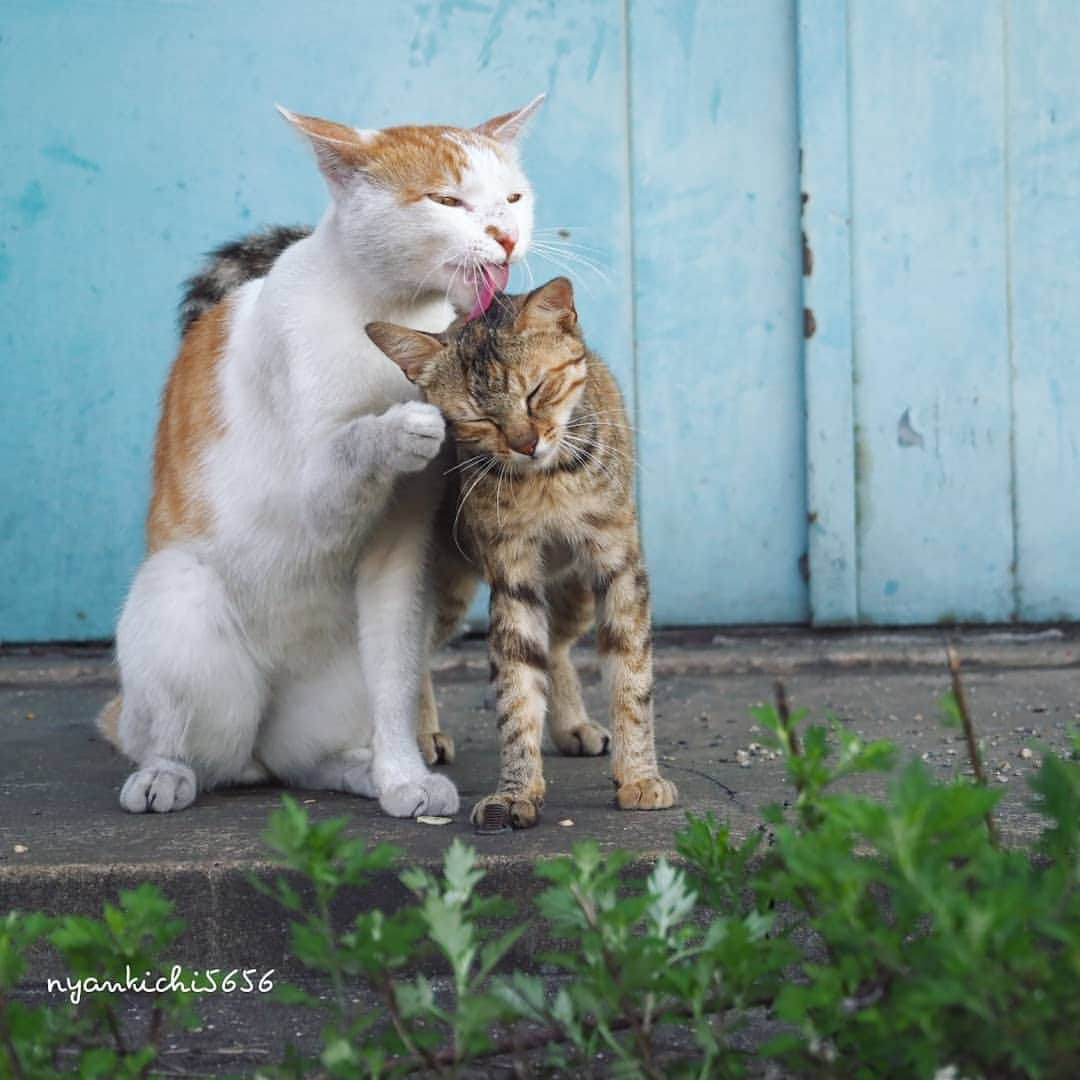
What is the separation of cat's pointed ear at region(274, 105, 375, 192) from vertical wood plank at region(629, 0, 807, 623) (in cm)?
181

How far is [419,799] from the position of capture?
282cm

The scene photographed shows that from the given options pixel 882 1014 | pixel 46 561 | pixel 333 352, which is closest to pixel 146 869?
pixel 333 352

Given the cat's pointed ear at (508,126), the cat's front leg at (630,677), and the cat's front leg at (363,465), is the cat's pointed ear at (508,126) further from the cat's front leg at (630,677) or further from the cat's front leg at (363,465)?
the cat's front leg at (630,677)

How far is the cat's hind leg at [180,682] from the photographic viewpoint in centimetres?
295

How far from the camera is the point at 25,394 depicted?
15.2 feet

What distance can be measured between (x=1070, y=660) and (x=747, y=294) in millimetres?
1381

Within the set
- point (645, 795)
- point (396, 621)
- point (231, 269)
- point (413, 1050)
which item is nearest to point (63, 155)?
point (231, 269)

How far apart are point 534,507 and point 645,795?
1.82ft

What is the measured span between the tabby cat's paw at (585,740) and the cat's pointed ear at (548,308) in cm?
101

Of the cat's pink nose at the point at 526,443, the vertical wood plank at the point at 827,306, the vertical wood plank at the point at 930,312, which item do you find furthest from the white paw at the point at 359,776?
the vertical wood plank at the point at 930,312

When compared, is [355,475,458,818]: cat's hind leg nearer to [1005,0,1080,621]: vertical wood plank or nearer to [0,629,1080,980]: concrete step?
[0,629,1080,980]: concrete step

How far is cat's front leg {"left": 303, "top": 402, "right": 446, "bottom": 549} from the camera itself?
2557mm

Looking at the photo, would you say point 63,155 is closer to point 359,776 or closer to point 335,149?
point 335,149

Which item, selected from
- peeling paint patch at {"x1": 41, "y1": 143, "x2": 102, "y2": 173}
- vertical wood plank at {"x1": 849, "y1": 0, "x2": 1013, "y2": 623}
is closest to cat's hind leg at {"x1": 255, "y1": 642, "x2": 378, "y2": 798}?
vertical wood plank at {"x1": 849, "y1": 0, "x2": 1013, "y2": 623}
